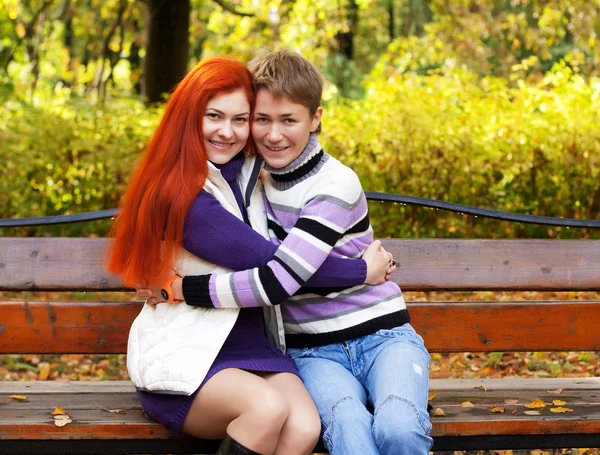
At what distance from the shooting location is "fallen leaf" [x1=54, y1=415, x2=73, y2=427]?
2891mm

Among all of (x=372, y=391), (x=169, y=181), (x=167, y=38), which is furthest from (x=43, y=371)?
(x=167, y=38)

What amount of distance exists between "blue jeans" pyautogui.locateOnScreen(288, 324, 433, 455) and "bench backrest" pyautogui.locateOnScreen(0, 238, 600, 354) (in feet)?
1.91

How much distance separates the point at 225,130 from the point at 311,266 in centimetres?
53

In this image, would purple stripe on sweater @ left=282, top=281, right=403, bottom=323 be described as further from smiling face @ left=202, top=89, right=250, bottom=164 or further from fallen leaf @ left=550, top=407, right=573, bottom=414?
fallen leaf @ left=550, top=407, right=573, bottom=414

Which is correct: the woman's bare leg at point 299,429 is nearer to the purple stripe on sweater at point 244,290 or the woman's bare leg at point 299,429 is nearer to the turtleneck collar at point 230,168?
the purple stripe on sweater at point 244,290

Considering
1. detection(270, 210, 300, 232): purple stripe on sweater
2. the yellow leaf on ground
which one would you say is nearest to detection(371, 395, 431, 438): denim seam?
detection(270, 210, 300, 232): purple stripe on sweater

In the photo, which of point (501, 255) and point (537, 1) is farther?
point (537, 1)

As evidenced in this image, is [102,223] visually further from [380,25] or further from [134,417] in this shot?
[380,25]

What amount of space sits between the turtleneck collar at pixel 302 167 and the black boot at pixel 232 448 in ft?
2.92

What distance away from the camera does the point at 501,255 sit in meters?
3.65

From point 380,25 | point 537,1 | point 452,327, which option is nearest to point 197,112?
point 452,327

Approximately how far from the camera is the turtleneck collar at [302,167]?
3.01 meters

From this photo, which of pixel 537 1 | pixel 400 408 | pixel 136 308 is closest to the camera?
pixel 400 408

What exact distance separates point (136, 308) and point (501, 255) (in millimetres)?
1483
